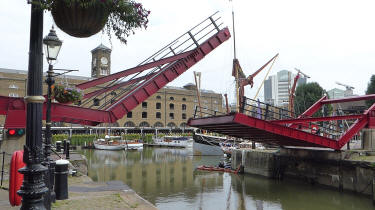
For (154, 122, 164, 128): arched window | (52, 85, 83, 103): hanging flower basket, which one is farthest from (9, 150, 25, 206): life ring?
(154, 122, 164, 128): arched window

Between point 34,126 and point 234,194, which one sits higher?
point 34,126

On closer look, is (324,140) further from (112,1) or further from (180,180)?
(112,1)

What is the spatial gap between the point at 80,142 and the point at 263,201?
44984mm

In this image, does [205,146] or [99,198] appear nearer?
[99,198]

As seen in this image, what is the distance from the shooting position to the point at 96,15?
3453 millimetres

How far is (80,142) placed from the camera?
53.2 metres

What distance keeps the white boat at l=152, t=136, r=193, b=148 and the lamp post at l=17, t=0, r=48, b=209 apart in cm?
4793

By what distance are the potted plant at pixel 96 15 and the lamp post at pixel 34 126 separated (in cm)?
21

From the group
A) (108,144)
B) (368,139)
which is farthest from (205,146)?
(368,139)

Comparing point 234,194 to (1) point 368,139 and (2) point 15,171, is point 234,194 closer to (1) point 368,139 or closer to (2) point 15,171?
(1) point 368,139

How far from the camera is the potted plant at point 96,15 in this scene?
3.28m

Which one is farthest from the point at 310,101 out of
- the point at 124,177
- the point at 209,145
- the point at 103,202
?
the point at 103,202

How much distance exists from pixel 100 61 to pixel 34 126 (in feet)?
250

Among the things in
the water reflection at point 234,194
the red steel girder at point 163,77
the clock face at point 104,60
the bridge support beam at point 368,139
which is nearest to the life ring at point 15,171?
the red steel girder at point 163,77
